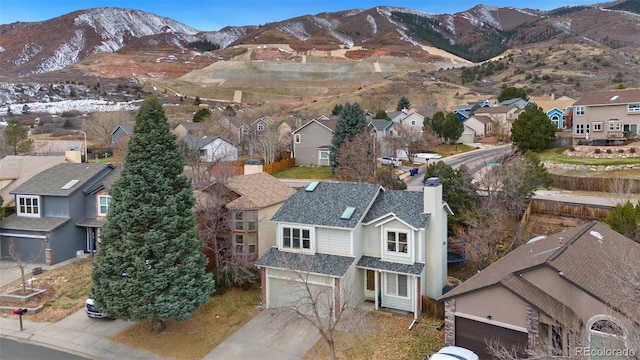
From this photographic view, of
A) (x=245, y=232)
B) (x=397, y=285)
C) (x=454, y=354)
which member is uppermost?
(x=245, y=232)

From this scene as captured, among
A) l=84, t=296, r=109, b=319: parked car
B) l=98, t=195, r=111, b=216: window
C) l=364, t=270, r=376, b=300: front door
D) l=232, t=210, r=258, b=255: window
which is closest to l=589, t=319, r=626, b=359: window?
l=364, t=270, r=376, b=300: front door

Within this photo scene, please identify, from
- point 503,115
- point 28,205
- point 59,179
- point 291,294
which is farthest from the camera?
point 503,115

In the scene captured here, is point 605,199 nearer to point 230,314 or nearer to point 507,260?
point 507,260

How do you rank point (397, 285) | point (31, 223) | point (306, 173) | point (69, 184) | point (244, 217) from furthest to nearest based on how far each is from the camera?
1. point (306, 173)
2. point (69, 184)
3. point (31, 223)
4. point (244, 217)
5. point (397, 285)

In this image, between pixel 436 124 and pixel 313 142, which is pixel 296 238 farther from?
pixel 436 124

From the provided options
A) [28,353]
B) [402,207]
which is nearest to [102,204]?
[28,353]

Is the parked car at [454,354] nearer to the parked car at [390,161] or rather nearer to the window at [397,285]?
the window at [397,285]
